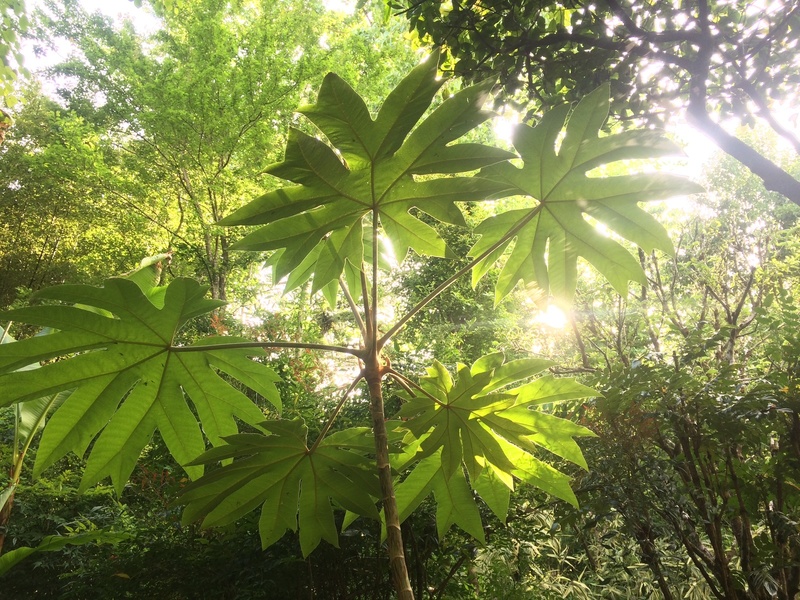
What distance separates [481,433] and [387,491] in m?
0.24

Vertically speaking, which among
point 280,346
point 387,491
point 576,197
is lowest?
point 387,491

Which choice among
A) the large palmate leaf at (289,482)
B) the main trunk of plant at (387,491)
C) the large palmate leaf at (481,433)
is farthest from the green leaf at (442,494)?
the main trunk of plant at (387,491)

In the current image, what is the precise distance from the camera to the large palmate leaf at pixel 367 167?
634 millimetres

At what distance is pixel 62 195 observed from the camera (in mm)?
7699

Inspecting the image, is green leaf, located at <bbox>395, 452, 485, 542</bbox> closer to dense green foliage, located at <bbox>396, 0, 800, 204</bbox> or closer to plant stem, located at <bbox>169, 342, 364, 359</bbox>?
plant stem, located at <bbox>169, 342, 364, 359</bbox>

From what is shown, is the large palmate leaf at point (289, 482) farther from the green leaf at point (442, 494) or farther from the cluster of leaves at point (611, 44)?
the cluster of leaves at point (611, 44)

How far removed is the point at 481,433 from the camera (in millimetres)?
801

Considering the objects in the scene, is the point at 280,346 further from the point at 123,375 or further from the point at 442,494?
the point at 442,494

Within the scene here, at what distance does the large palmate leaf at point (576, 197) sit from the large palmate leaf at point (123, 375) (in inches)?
21.7

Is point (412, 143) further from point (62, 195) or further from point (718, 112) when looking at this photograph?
point (62, 195)

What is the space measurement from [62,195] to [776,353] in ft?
31.5

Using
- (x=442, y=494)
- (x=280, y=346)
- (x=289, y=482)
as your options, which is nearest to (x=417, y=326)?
(x=442, y=494)

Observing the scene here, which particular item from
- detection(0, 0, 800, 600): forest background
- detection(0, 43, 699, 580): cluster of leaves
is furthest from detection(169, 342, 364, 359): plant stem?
detection(0, 0, 800, 600): forest background

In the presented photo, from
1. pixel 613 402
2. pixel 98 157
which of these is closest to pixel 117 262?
pixel 98 157
